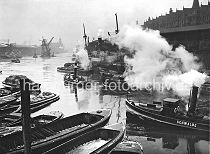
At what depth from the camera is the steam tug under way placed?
21.8m

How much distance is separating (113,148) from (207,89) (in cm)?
2917

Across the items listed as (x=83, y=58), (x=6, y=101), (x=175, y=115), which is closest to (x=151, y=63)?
(x=175, y=115)

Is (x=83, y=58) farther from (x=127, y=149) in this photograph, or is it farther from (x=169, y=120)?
(x=127, y=149)

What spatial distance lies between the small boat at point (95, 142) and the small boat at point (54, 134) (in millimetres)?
502

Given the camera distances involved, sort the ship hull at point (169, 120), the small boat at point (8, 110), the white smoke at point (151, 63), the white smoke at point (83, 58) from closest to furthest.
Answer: the ship hull at point (169, 120)
the small boat at point (8, 110)
the white smoke at point (151, 63)
the white smoke at point (83, 58)

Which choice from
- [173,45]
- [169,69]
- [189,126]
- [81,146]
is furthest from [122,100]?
[173,45]

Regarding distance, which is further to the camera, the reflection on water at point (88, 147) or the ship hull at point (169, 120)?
the ship hull at point (169, 120)

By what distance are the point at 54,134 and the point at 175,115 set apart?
42.7 feet

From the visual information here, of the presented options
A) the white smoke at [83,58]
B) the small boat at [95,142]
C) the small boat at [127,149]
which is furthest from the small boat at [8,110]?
the white smoke at [83,58]

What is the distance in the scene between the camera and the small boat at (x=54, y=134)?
51.8 ft

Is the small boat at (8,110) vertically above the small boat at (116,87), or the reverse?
the small boat at (116,87)

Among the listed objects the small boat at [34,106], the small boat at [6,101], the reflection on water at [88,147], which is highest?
the small boat at [6,101]

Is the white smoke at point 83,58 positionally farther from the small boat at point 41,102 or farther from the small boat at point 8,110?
the small boat at point 8,110

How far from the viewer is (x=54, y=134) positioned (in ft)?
63.6
